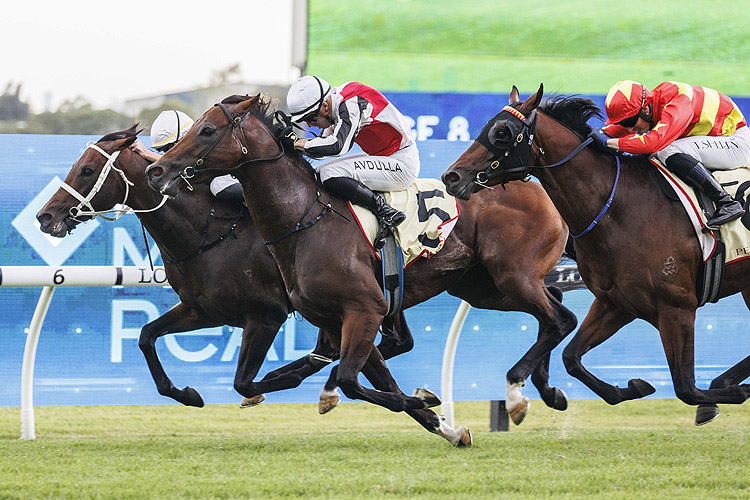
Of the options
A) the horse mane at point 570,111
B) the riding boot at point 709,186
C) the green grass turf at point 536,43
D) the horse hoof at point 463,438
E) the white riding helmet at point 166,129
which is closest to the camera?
the riding boot at point 709,186

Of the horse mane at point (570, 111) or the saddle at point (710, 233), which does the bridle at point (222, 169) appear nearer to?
the horse mane at point (570, 111)

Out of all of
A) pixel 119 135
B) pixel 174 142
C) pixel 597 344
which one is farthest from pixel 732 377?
pixel 119 135

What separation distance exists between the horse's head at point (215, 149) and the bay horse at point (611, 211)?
92 cm

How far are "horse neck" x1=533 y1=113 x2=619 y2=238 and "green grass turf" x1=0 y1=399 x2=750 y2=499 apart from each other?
1156mm

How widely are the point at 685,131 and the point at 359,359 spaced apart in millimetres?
1853

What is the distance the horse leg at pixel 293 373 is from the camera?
522cm

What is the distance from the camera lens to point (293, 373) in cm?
529

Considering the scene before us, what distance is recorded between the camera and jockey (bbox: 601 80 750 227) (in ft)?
14.9

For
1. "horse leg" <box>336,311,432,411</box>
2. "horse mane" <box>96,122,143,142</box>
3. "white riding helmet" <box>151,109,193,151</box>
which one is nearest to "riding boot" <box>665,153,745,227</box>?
"horse leg" <box>336,311,432,411</box>

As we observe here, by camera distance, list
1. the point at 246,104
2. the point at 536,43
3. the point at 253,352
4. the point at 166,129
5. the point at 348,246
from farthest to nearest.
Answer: the point at 536,43 < the point at 166,129 < the point at 253,352 < the point at 348,246 < the point at 246,104

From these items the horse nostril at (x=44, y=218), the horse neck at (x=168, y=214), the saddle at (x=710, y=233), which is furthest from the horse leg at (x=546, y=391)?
the horse nostril at (x=44, y=218)

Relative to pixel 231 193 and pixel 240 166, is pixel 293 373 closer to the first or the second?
pixel 231 193

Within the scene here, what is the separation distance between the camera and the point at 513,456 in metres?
4.93

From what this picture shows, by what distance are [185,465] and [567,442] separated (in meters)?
2.01
